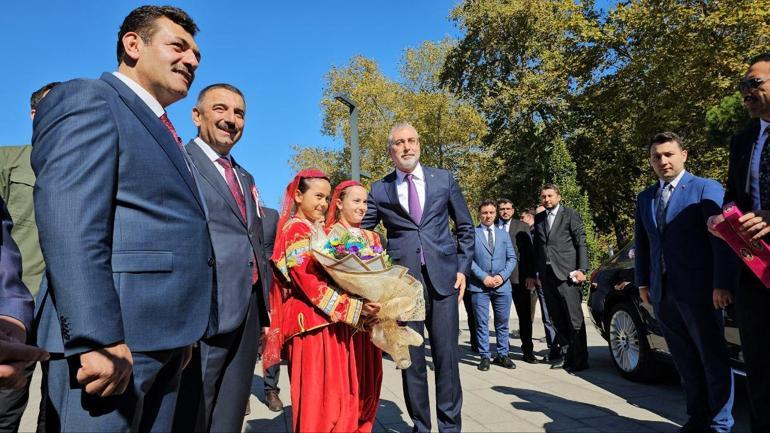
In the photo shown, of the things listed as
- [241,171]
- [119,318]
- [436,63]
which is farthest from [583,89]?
[119,318]

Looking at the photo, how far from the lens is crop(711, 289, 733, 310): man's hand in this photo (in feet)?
10.6

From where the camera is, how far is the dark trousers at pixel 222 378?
239cm

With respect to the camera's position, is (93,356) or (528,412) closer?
(93,356)

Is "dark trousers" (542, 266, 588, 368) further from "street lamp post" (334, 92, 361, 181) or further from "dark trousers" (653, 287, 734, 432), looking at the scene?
"street lamp post" (334, 92, 361, 181)

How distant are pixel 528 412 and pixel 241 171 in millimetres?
3096

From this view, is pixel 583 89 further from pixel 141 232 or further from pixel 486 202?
pixel 141 232

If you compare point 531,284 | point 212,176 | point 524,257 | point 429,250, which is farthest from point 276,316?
point 524,257

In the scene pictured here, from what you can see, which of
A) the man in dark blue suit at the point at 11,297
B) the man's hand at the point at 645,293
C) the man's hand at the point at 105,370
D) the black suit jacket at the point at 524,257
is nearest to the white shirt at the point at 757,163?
the man's hand at the point at 645,293

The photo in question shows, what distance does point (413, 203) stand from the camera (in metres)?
3.99

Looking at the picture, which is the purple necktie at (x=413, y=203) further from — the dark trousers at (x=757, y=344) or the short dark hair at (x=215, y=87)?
the dark trousers at (x=757, y=344)

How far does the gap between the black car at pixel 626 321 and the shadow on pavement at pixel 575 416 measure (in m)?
0.98

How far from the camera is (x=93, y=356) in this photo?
1.47 m

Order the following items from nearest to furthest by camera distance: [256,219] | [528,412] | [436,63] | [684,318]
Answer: [256,219]
[684,318]
[528,412]
[436,63]

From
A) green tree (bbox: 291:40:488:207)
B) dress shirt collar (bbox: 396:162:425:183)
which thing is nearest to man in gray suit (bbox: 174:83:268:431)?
dress shirt collar (bbox: 396:162:425:183)
